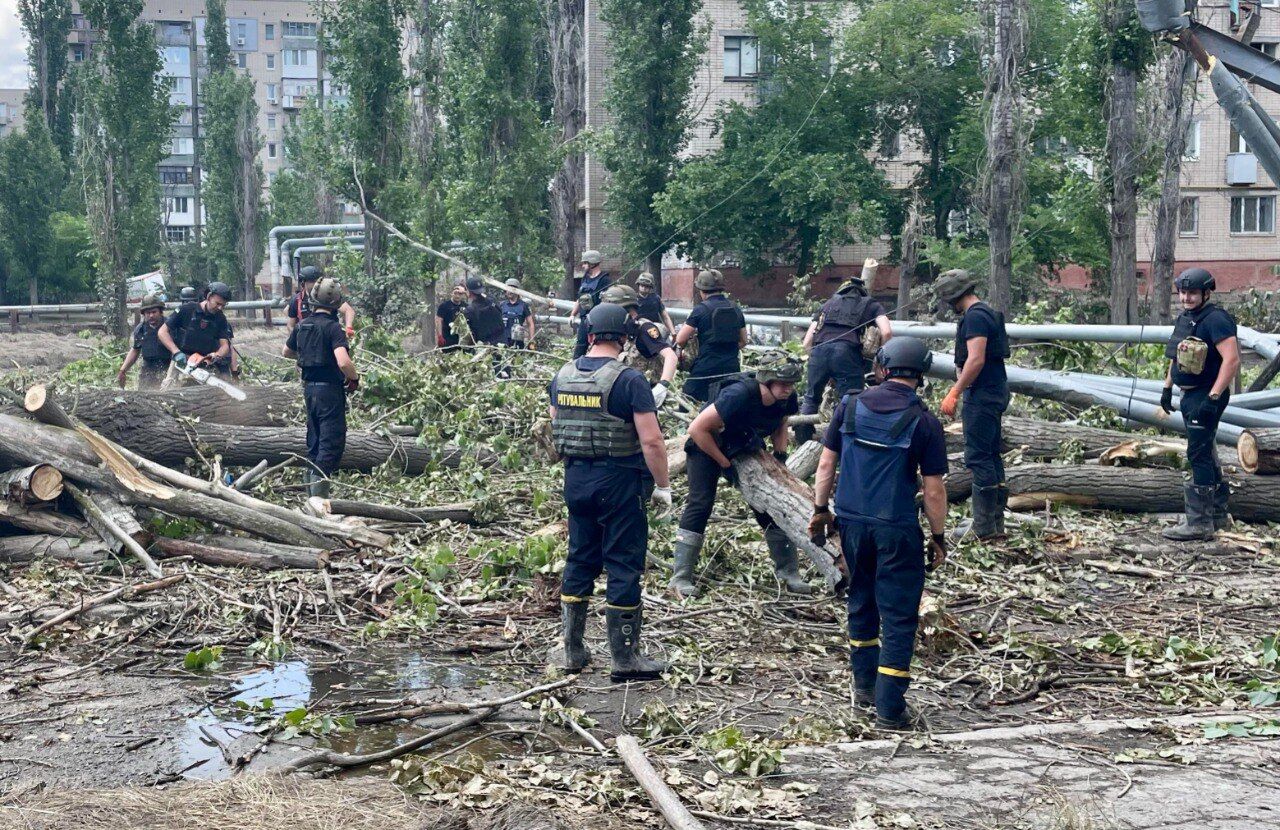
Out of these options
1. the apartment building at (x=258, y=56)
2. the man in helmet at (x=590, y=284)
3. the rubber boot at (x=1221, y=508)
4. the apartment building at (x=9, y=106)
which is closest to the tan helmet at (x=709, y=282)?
the man in helmet at (x=590, y=284)

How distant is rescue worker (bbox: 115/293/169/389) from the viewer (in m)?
13.7

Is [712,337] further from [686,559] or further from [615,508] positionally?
[615,508]

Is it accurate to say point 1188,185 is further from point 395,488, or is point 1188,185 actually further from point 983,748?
point 983,748

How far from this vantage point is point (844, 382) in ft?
32.6

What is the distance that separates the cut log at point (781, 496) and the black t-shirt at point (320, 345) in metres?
3.64

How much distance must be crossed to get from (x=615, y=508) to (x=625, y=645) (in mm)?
658

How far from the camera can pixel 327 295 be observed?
384 inches

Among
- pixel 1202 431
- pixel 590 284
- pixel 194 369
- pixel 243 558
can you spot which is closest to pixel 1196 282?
pixel 1202 431

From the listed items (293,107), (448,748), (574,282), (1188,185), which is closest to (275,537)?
(448,748)

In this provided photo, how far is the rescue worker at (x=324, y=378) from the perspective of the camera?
9.71m

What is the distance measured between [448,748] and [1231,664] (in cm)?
385

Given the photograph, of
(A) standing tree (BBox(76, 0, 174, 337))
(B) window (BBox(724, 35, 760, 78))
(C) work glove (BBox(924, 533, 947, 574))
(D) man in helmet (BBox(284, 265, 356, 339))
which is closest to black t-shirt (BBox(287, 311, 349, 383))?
(D) man in helmet (BBox(284, 265, 356, 339))

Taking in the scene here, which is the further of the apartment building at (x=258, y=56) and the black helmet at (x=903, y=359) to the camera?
the apartment building at (x=258, y=56)

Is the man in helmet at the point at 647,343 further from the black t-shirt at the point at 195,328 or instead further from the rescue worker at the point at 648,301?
the black t-shirt at the point at 195,328
